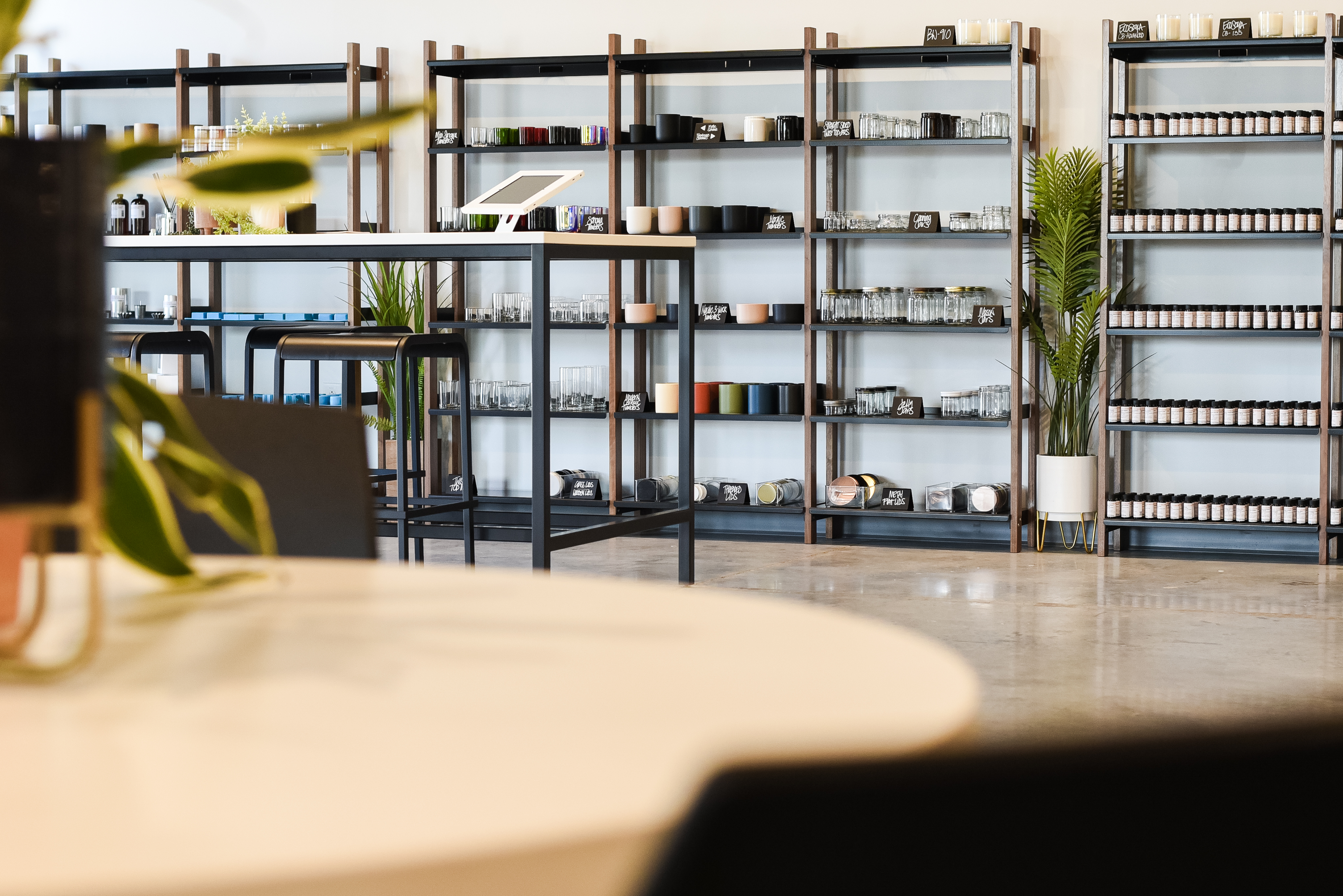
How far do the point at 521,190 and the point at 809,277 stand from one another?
2.11 meters

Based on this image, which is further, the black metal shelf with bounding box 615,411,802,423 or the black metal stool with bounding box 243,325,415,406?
the black metal shelf with bounding box 615,411,802,423

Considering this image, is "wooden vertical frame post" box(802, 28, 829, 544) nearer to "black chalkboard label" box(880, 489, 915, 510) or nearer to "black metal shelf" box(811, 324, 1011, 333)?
"black metal shelf" box(811, 324, 1011, 333)

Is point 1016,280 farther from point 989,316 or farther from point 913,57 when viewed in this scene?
point 913,57

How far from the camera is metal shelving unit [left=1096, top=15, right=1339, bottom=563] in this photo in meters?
6.01

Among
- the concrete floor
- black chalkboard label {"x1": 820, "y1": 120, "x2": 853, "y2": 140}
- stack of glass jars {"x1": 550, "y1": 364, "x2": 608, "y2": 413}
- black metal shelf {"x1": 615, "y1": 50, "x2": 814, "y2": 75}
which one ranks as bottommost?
the concrete floor

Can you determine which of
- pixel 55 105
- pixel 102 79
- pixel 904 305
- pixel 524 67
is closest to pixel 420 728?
pixel 904 305

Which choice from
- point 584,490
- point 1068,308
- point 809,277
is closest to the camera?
point 1068,308

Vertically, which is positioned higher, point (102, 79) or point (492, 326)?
point (102, 79)

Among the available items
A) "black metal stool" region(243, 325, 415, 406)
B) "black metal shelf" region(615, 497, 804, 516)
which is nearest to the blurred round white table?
"black metal stool" region(243, 325, 415, 406)

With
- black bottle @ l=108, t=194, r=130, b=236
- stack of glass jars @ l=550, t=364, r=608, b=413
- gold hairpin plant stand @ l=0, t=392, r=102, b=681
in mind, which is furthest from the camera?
black bottle @ l=108, t=194, r=130, b=236

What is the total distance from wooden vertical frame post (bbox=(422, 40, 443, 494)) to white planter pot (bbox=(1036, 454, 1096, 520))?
2863 millimetres

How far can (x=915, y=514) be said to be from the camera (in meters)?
6.49

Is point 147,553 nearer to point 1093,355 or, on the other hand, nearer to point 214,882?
point 214,882

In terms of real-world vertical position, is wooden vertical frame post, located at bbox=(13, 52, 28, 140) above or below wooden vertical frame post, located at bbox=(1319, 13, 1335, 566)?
above
